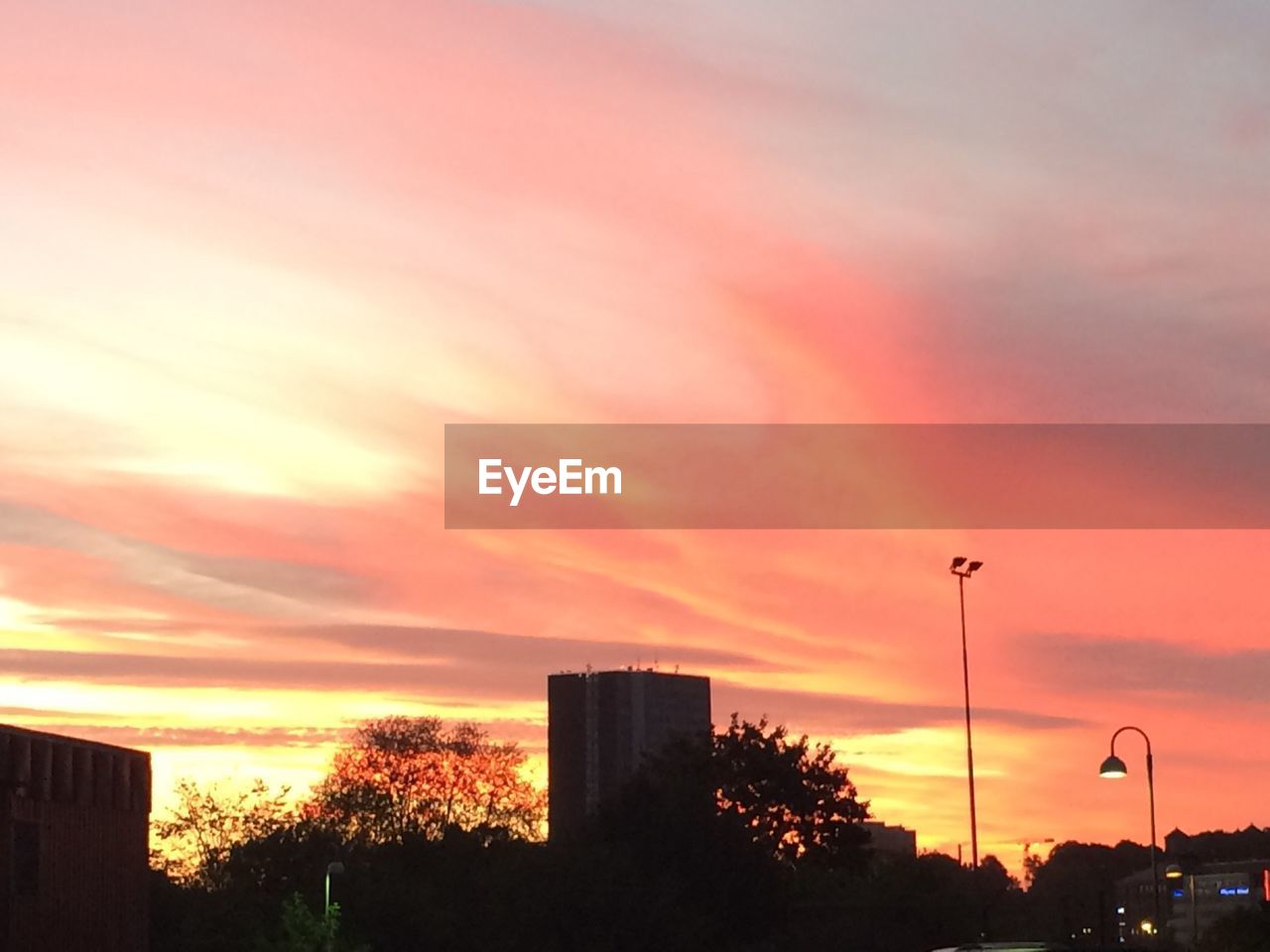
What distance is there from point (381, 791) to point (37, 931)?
77.4 metres

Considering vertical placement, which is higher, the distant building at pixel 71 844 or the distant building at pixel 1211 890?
the distant building at pixel 71 844

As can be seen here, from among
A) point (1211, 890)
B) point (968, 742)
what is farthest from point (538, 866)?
point (1211, 890)

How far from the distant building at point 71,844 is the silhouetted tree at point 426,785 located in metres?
65.2

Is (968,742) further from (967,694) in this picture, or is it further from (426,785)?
(426,785)

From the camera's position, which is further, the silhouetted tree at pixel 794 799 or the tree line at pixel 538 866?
the silhouetted tree at pixel 794 799

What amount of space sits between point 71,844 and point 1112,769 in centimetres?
3009

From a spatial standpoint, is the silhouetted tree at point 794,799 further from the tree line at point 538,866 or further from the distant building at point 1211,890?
the distant building at point 1211,890

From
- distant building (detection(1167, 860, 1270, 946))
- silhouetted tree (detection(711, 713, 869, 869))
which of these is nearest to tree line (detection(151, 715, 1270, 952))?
silhouetted tree (detection(711, 713, 869, 869))

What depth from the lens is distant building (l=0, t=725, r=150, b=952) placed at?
151ft

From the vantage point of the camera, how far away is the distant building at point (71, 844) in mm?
46000

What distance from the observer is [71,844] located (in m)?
49.2

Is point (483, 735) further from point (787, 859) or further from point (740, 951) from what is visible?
point (740, 951)

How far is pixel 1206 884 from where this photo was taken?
581 feet

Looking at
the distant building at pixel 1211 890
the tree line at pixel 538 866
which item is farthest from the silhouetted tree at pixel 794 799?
the distant building at pixel 1211 890
